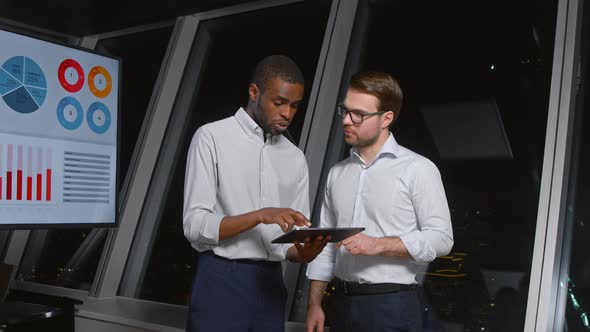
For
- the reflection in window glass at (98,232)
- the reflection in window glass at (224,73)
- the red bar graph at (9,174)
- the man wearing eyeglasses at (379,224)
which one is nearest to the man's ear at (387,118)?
the man wearing eyeglasses at (379,224)

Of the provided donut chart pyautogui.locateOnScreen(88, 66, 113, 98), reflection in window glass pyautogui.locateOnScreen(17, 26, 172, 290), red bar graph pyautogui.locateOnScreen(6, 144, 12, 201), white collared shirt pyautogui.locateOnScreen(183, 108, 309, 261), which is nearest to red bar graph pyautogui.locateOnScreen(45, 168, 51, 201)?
red bar graph pyautogui.locateOnScreen(6, 144, 12, 201)

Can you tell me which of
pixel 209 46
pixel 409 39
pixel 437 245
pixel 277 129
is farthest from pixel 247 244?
pixel 209 46

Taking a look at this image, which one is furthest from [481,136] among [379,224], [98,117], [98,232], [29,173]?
[98,232]

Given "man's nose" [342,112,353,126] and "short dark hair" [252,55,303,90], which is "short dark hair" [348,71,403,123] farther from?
"short dark hair" [252,55,303,90]

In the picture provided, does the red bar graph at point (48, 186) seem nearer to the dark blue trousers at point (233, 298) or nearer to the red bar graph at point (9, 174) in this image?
the red bar graph at point (9, 174)

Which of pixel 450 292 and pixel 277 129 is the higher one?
pixel 277 129

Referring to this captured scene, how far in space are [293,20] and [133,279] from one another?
1.82 meters

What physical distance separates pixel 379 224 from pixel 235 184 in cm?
45

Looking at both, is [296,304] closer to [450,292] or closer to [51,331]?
[450,292]

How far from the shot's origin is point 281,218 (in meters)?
1.62

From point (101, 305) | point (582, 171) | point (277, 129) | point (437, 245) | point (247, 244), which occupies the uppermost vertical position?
point (582, 171)

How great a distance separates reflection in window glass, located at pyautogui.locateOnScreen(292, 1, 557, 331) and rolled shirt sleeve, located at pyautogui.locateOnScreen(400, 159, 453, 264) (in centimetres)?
71

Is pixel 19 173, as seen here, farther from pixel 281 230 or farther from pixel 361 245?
pixel 361 245

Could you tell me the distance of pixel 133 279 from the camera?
3.59m
